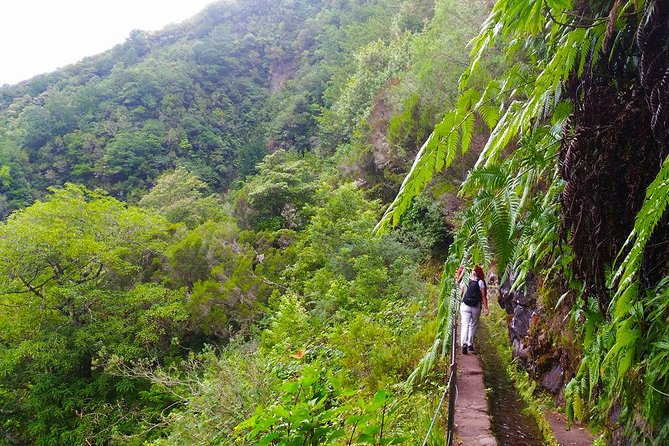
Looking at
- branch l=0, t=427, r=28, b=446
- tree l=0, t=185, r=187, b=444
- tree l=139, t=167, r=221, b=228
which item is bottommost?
branch l=0, t=427, r=28, b=446

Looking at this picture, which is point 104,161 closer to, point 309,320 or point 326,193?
point 326,193

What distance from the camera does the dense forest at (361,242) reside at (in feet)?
5.34

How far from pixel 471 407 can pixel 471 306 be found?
5.07 ft

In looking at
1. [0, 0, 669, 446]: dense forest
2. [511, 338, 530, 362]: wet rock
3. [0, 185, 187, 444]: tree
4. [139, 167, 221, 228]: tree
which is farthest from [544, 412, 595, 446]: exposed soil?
[139, 167, 221, 228]: tree

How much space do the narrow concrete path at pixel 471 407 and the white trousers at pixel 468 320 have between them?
221 millimetres

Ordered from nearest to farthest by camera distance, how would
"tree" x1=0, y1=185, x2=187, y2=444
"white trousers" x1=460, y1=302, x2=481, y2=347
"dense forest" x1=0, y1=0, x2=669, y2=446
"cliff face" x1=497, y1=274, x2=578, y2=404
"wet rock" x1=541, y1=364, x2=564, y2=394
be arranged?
"dense forest" x1=0, y1=0, x2=669, y2=446 → "cliff face" x1=497, y1=274, x2=578, y2=404 → "wet rock" x1=541, y1=364, x2=564, y2=394 → "white trousers" x1=460, y1=302, x2=481, y2=347 → "tree" x1=0, y1=185, x2=187, y2=444

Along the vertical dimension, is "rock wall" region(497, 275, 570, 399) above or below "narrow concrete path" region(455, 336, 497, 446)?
above

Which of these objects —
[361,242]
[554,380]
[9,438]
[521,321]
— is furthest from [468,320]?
[9,438]

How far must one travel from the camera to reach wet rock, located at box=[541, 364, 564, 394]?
14.0 feet

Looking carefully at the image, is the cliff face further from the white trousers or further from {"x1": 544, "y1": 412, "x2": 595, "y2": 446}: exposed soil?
the white trousers

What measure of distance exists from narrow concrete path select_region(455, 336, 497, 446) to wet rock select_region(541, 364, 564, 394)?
0.65 meters

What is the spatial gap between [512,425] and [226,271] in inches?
498

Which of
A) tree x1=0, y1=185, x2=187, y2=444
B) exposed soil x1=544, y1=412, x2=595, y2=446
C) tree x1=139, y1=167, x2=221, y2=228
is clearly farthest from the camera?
tree x1=139, y1=167, x2=221, y2=228

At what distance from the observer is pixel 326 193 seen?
48.8 feet
